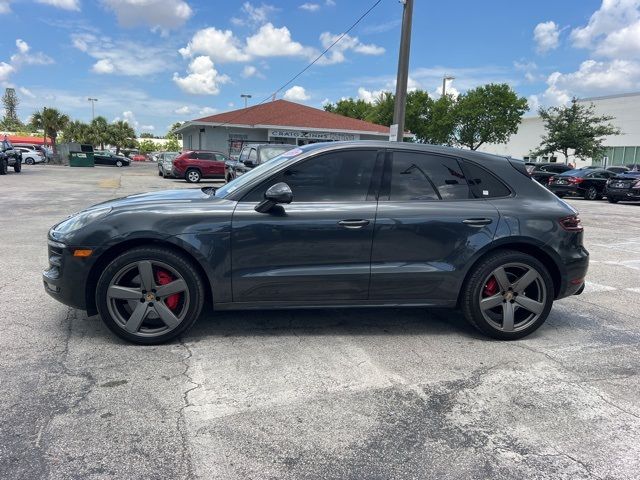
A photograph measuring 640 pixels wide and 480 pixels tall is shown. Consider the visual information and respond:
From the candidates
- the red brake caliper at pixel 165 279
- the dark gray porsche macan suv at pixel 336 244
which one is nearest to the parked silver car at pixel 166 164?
the dark gray porsche macan suv at pixel 336 244

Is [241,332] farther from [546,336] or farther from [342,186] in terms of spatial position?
[546,336]

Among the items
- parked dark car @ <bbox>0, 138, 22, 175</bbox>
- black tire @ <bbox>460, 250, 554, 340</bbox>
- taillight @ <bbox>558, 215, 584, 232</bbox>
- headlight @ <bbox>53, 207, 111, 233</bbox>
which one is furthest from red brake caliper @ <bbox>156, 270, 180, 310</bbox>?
parked dark car @ <bbox>0, 138, 22, 175</bbox>

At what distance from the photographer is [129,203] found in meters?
4.09

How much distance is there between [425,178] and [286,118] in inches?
1143

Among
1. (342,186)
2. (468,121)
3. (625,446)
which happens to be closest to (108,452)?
(342,186)

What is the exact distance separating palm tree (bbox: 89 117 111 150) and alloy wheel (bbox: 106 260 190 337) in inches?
2995

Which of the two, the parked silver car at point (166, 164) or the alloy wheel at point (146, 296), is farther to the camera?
the parked silver car at point (166, 164)

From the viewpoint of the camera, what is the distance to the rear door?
13.4 feet

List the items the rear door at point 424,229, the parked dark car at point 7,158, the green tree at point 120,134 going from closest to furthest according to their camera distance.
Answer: the rear door at point 424,229 → the parked dark car at point 7,158 → the green tree at point 120,134

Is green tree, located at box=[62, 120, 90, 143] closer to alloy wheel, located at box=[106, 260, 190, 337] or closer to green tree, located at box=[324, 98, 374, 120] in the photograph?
green tree, located at box=[324, 98, 374, 120]

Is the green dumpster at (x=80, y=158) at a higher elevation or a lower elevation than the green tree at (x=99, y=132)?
lower

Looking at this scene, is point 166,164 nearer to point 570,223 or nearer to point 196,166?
point 196,166

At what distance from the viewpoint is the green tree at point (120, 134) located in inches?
3006

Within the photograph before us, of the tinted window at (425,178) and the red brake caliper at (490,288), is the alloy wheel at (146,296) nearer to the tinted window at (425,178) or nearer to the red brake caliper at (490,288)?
the tinted window at (425,178)
